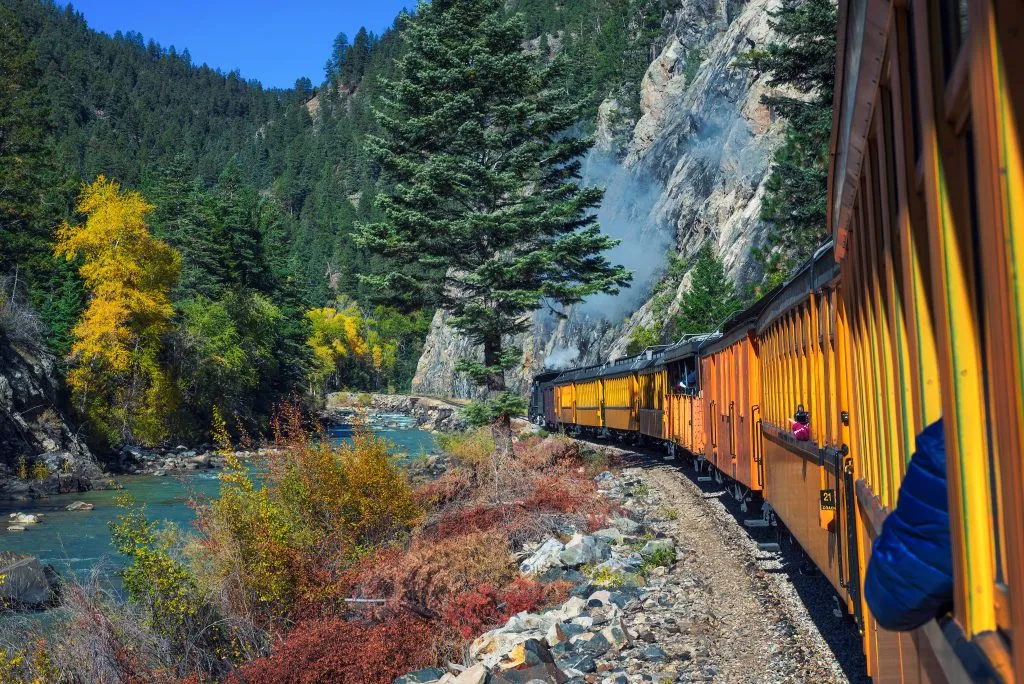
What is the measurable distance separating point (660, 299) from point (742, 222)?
829cm

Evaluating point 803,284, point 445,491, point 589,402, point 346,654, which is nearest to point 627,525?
point 445,491

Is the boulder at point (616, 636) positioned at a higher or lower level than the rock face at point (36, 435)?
lower

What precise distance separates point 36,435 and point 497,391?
75.9 ft

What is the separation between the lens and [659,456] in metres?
26.7

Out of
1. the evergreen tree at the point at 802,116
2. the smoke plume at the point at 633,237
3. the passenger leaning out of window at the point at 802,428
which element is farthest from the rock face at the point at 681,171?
the passenger leaning out of window at the point at 802,428

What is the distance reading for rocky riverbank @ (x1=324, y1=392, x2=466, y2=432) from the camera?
7156cm

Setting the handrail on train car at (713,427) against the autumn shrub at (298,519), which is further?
the handrail on train car at (713,427)

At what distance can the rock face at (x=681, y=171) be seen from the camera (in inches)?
2334

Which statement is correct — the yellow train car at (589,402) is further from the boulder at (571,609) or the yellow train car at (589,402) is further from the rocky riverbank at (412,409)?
the rocky riverbank at (412,409)

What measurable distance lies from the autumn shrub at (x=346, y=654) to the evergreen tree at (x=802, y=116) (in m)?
12.2

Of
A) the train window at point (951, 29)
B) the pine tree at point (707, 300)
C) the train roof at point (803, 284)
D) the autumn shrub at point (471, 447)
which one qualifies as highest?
the pine tree at point (707, 300)

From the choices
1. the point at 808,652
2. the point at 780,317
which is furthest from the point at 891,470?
the point at 780,317

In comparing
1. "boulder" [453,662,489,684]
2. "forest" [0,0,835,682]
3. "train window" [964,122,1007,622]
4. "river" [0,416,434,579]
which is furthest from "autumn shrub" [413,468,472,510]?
"train window" [964,122,1007,622]

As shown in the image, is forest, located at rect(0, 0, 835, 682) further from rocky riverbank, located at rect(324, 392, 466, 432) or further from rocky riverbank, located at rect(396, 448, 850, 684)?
rocky riverbank, located at rect(324, 392, 466, 432)
